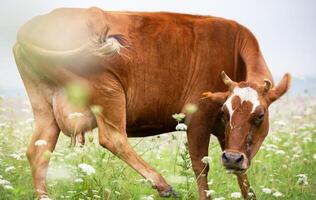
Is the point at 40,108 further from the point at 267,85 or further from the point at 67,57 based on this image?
the point at 267,85

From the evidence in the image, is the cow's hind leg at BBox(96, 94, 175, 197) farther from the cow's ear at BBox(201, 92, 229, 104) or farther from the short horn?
the short horn

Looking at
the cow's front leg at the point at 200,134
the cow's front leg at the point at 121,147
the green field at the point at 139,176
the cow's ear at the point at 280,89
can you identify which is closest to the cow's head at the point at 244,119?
the cow's ear at the point at 280,89

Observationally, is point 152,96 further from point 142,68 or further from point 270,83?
point 270,83

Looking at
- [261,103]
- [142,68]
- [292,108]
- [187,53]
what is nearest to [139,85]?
[142,68]

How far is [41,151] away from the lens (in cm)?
585

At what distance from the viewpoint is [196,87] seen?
6.27 metres

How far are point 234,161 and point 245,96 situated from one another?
0.53m

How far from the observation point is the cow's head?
5363 mm

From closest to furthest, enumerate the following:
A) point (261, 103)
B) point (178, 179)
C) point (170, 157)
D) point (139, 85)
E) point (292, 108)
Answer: point (178, 179)
point (261, 103)
point (139, 85)
point (170, 157)
point (292, 108)

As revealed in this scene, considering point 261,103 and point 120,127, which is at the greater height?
point 261,103

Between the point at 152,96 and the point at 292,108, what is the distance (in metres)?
4.02

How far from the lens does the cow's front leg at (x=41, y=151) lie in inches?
227

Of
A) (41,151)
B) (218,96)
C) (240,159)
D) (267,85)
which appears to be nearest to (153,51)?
(218,96)

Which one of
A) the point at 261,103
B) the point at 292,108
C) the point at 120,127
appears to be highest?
the point at 261,103
